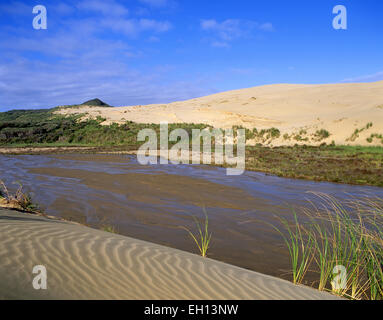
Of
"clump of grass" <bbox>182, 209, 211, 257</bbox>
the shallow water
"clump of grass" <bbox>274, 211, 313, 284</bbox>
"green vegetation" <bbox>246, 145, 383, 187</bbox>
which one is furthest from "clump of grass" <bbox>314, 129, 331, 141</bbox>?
"clump of grass" <bbox>182, 209, 211, 257</bbox>

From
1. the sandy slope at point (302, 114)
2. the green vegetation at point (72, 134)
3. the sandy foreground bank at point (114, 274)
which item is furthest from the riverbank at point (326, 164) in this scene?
the green vegetation at point (72, 134)

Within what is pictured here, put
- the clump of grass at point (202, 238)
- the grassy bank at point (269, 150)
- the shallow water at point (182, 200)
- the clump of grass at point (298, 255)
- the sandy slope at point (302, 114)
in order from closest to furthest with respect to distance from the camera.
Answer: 1. the clump of grass at point (298, 255)
2. the clump of grass at point (202, 238)
3. the shallow water at point (182, 200)
4. the grassy bank at point (269, 150)
5. the sandy slope at point (302, 114)

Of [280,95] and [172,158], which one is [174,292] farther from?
[280,95]

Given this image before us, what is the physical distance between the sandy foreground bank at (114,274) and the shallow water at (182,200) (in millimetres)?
1311

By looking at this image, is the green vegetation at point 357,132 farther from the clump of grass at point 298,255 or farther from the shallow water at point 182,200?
the clump of grass at point 298,255

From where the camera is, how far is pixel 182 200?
29.1ft

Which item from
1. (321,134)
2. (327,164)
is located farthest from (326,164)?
(321,134)

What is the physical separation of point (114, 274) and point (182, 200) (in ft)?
19.5

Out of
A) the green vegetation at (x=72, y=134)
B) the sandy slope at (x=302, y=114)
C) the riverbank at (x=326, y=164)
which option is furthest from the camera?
the green vegetation at (x=72, y=134)

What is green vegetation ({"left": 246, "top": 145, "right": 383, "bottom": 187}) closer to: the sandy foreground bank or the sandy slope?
the sandy slope

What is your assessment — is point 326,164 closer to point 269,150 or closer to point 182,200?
point 269,150

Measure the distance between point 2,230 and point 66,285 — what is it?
181 centimetres

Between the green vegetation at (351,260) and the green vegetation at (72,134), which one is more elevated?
the green vegetation at (72,134)

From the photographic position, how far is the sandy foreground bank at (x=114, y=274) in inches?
101
